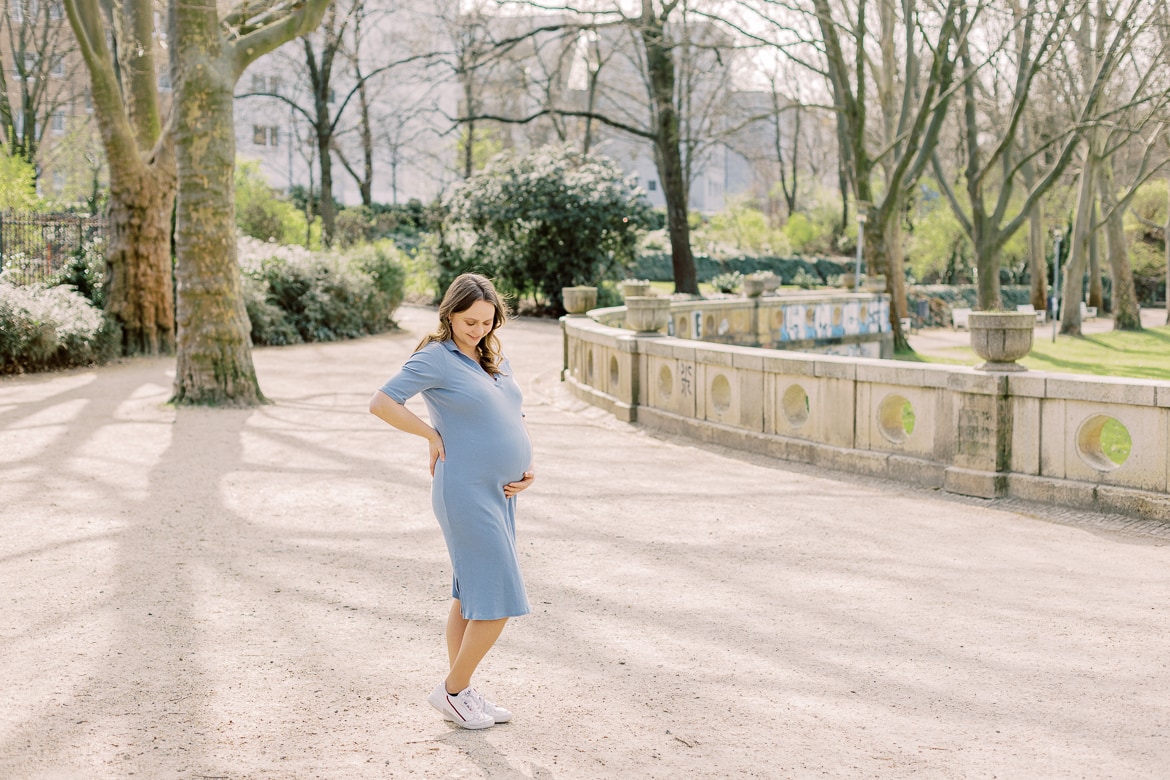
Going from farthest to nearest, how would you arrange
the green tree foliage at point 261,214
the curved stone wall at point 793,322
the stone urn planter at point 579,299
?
the green tree foliage at point 261,214, the curved stone wall at point 793,322, the stone urn planter at point 579,299

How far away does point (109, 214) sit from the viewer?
58.0 ft

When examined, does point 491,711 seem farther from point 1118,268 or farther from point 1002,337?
point 1118,268

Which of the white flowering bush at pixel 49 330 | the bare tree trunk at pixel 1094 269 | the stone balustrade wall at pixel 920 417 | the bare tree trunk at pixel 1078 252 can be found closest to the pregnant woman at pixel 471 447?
the stone balustrade wall at pixel 920 417

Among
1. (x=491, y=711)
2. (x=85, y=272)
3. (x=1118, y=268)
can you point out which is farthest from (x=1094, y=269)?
(x=491, y=711)

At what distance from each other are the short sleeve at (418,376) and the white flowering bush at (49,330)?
13672mm

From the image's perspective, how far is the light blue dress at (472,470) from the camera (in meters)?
3.81

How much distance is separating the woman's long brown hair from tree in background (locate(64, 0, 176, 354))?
1432 centimetres

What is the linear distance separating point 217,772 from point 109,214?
1571cm

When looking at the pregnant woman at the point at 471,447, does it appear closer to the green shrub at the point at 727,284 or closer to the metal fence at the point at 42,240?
the metal fence at the point at 42,240

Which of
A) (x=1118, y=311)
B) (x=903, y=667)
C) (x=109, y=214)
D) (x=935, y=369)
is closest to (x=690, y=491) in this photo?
(x=935, y=369)

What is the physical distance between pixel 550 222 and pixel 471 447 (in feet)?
76.8

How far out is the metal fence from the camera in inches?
768

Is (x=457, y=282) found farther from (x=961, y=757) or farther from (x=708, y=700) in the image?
(x=961, y=757)

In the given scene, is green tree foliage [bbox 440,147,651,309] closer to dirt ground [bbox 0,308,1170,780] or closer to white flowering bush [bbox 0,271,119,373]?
white flowering bush [bbox 0,271,119,373]
